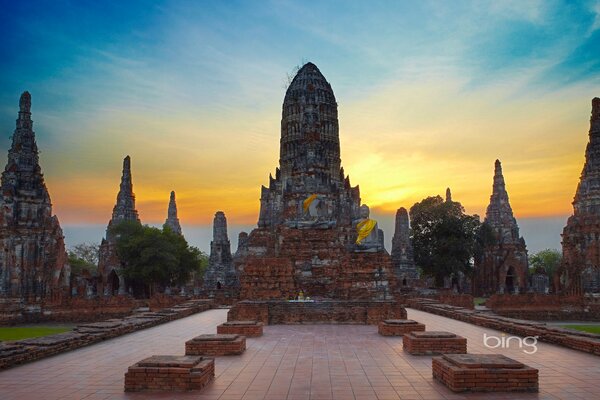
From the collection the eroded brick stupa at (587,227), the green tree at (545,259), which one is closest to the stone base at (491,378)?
the eroded brick stupa at (587,227)

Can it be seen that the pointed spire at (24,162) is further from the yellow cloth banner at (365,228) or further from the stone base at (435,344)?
the stone base at (435,344)

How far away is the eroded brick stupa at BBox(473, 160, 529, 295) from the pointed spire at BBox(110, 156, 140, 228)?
33.9 m

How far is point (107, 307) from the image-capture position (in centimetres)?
3045

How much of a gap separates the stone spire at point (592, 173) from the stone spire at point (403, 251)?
16023 millimetres

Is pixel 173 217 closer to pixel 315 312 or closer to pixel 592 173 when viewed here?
pixel 592 173

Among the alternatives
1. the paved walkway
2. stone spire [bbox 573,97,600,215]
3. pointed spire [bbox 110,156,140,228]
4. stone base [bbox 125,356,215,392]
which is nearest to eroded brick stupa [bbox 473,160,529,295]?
stone spire [bbox 573,97,600,215]

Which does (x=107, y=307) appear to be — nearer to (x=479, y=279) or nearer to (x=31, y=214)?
(x=31, y=214)

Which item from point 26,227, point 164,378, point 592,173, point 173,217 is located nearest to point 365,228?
point 592,173

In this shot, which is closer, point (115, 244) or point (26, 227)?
point (26, 227)

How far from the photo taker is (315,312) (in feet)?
62.5

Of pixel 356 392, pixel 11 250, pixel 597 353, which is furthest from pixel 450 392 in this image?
pixel 11 250

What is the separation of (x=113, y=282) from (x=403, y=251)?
24.9 m

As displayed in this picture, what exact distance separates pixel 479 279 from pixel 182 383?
52.2 m

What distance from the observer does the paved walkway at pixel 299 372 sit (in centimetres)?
821
